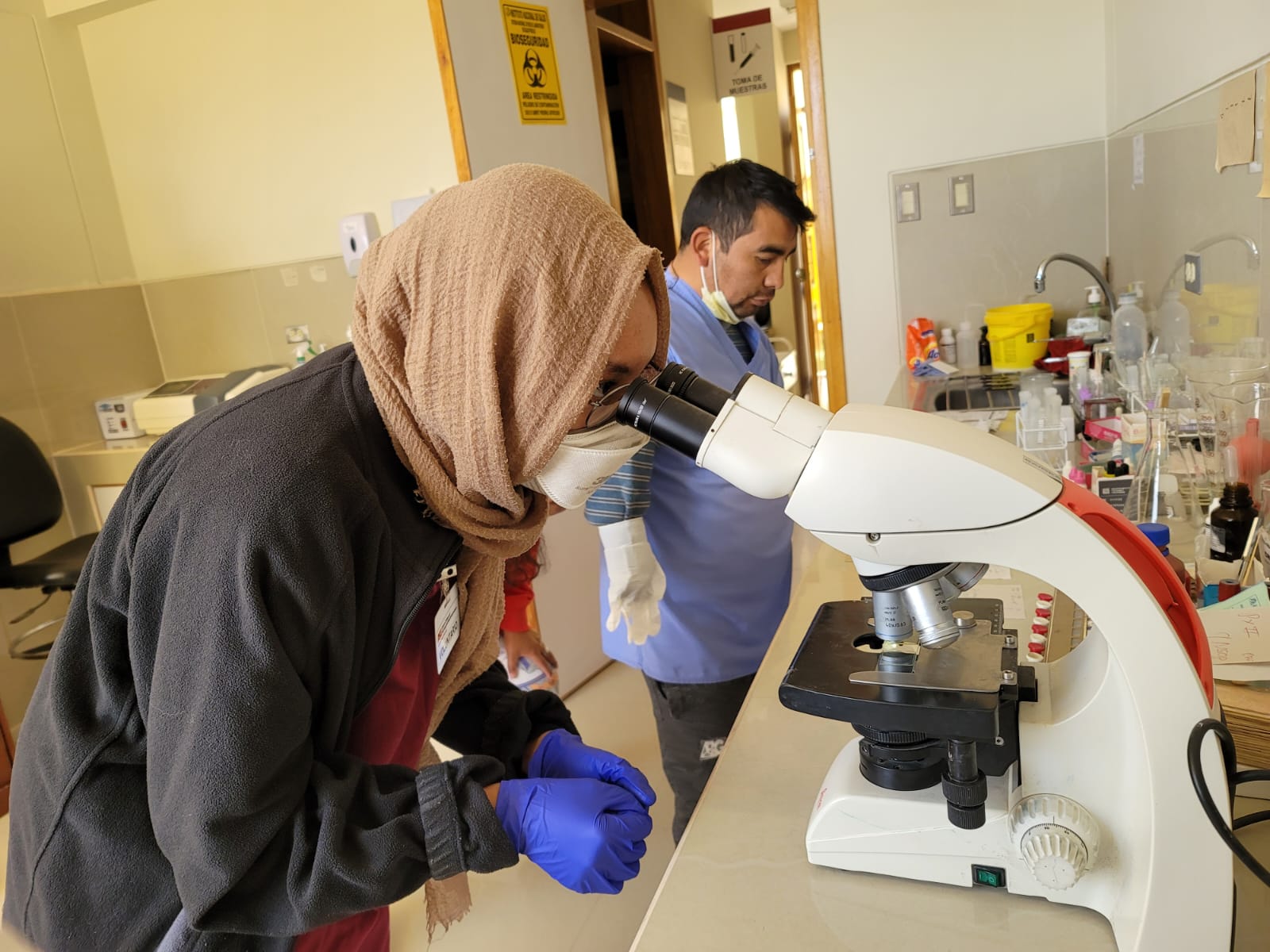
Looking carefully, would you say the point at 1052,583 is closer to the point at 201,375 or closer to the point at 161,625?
the point at 161,625

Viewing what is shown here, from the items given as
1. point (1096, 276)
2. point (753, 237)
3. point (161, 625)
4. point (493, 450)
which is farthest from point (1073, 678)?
point (1096, 276)

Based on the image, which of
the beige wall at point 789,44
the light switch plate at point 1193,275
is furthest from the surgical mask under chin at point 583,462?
the beige wall at point 789,44

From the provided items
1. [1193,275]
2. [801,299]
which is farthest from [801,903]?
[801,299]

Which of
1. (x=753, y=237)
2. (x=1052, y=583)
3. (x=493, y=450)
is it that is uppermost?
(x=753, y=237)

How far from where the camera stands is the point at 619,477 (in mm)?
1525

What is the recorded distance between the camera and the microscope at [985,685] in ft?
2.13

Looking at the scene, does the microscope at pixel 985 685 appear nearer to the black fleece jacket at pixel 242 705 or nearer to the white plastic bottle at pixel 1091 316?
the black fleece jacket at pixel 242 705

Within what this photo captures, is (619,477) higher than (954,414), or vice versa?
(619,477)

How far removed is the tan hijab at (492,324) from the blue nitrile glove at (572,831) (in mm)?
287

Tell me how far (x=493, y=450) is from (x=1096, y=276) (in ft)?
8.08

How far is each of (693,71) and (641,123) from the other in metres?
0.82

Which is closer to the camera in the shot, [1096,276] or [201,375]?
[1096,276]

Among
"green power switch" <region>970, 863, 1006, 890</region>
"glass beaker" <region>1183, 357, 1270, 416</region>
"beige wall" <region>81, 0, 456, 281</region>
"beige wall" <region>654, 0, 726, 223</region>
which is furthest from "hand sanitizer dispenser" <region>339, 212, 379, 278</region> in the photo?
"green power switch" <region>970, 863, 1006, 890</region>

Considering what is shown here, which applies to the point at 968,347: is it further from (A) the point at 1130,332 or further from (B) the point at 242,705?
(B) the point at 242,705
